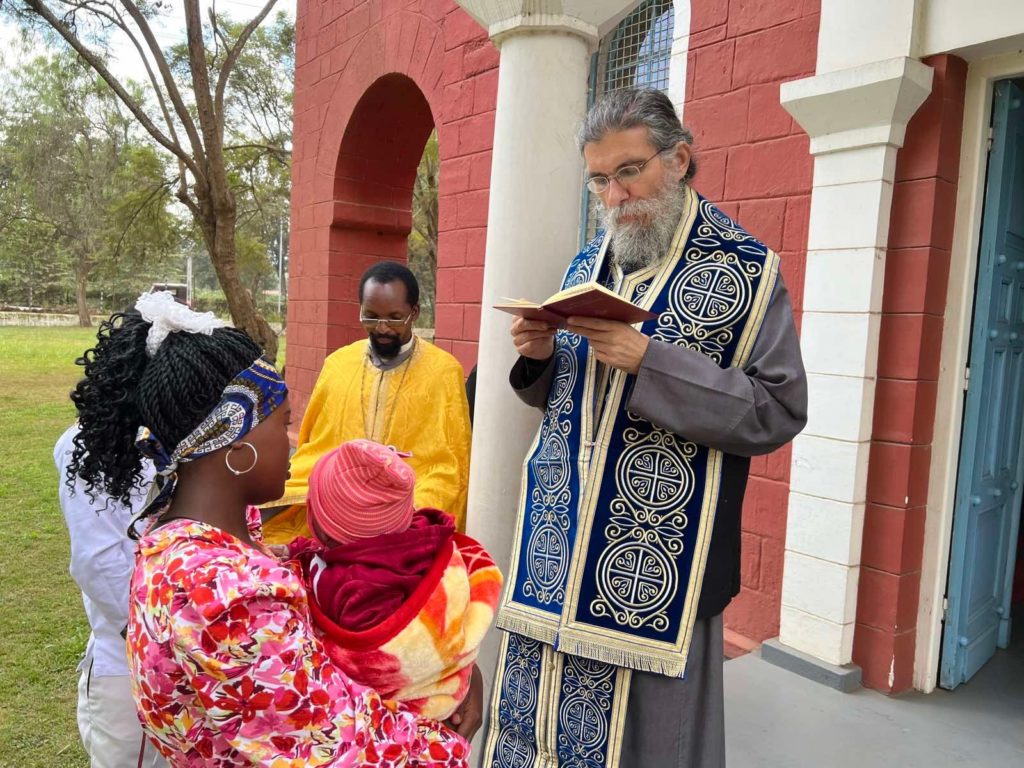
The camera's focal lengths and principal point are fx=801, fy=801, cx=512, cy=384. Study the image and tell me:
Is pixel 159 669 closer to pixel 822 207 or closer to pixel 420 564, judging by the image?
pixel 420 564

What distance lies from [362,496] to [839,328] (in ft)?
8.10

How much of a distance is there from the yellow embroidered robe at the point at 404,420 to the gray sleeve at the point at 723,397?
58.7 inches

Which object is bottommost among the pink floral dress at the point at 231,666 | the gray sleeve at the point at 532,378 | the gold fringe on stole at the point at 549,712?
the gold fringe on stole at the point at 549,712

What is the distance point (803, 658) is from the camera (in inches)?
130

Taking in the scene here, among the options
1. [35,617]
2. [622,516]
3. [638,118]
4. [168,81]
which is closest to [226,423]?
[622,516]

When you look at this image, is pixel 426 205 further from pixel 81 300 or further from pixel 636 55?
pixel 81 300

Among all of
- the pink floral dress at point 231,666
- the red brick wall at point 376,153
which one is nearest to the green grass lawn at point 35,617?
the red brick wall at point 376,153

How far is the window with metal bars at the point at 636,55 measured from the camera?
4.46 meters

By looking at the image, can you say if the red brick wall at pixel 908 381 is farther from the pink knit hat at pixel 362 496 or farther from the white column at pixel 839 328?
the pink knit hat at pixel 362 496

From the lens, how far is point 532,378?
2.05 m

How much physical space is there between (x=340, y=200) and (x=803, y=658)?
5380mm

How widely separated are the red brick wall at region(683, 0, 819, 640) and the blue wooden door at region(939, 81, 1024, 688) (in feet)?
2.24

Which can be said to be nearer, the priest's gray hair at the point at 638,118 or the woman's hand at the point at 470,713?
the woman's hand at the point at 470,713

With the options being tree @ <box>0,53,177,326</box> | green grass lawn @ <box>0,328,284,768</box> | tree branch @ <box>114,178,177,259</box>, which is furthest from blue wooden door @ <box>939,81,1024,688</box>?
tree @ <box>0,53,177,326</box>
